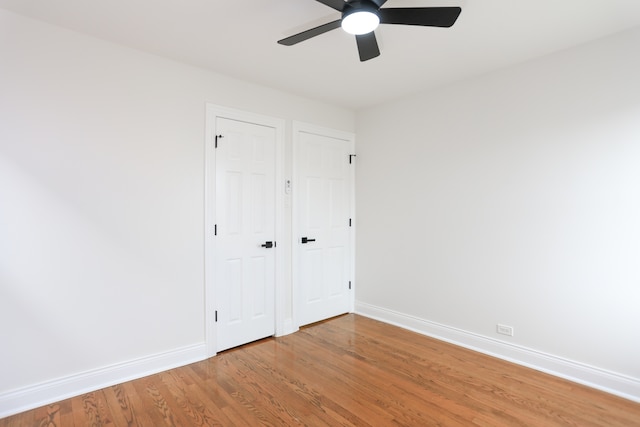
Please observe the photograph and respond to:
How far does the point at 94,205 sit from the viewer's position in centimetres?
246

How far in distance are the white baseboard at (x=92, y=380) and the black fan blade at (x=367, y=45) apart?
107 inches

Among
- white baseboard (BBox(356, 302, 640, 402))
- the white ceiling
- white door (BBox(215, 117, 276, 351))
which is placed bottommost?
white baseboard (BBox(356, 302, 640, 402))

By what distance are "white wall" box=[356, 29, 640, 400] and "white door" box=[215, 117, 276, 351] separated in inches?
56.3

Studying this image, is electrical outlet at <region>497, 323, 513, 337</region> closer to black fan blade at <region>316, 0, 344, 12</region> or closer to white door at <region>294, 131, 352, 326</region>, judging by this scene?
white door at <region>294, 131, 352, 326</region>

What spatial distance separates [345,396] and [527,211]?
7.06ft

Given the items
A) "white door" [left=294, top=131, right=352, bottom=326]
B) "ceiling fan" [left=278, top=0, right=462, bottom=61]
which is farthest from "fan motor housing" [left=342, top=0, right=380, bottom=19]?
"white door" [left=294, top=131, right=352, bottom=326]

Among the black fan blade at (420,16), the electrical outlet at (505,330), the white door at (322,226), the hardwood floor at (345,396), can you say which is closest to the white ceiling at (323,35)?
the black fan blade at (420,16)

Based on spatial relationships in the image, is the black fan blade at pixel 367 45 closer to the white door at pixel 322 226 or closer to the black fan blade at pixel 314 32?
the black fan blade at pixel 314 32

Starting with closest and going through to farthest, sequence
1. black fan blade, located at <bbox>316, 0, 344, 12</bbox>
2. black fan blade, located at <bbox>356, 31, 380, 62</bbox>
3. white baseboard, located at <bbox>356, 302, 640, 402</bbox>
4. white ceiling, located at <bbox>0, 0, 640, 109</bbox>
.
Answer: black fan blade, located at <bbox>316, 0, 344, 12</bbox>
black fan blade, located at <bbox>356, 31, 380, 62</bbox>
white ceiling, located at <bbox>0, 0, 640, 109</bbox>
white baseboard, located at <bbox>356, 302, 640, 402</bbox>

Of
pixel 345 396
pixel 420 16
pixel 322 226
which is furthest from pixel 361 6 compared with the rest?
pixel 322 226

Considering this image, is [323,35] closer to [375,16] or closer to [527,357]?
[375,16]

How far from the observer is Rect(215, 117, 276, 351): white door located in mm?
3121

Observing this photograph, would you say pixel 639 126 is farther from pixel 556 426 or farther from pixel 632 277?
pixel 556 426

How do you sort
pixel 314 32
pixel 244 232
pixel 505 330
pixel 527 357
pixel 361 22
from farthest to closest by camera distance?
pixel 244 232 < pixel 505 330 < pixel 527 357 < pixel 314 32 < pixel 361 22
